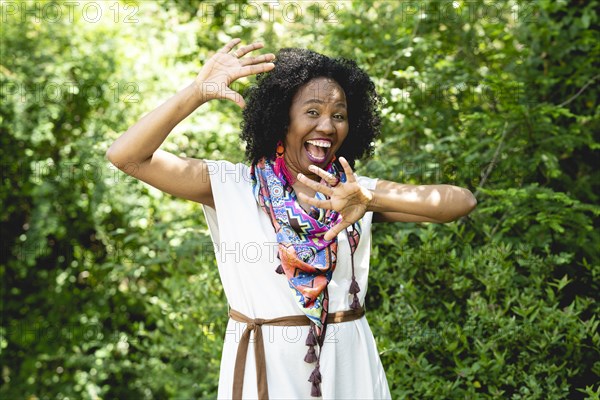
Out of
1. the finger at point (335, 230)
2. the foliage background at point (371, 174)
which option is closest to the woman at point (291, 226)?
the finger at point (335, 230)

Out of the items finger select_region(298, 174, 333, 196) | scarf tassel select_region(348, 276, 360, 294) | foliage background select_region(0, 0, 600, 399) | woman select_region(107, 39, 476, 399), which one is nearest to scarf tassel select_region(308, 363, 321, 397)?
woman select_region(107, 39, 476, 399)

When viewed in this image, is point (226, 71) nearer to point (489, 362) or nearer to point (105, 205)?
point (489, 362)

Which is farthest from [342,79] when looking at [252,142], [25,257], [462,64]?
[25,257]

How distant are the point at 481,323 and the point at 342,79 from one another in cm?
134

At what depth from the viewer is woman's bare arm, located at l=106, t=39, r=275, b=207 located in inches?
81.1

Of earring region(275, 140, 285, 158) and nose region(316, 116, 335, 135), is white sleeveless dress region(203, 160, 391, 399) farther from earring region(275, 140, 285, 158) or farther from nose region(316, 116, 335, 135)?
nose region(316, 116, 335, 135)

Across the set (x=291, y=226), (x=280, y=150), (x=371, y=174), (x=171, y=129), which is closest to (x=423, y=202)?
(x=291, y=226)

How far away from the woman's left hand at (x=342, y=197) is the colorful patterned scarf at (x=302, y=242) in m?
0.12

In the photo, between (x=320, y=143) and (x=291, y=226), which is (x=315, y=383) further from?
(x=320, y=143)

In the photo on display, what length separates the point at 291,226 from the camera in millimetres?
2188

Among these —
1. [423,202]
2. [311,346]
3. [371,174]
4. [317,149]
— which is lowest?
[311,346]

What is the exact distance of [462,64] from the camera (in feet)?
12.9

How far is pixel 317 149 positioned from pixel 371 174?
1.47 metres

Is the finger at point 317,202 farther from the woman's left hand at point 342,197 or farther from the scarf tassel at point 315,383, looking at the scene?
the scarf tassel at point 315,383
